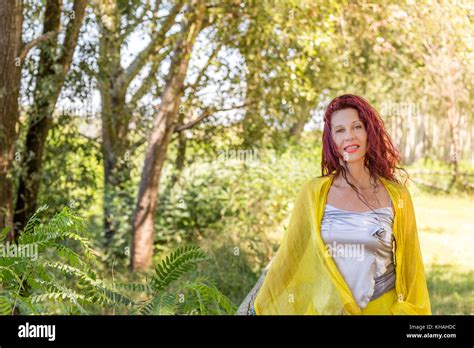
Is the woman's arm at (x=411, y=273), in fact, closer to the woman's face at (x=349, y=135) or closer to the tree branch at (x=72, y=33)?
A: the woman's face at (x=349, y=135)

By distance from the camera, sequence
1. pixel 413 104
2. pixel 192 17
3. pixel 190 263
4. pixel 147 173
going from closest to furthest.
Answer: pixel 190 263, pixel 192 17, pixel 147 173, pixel 413 104

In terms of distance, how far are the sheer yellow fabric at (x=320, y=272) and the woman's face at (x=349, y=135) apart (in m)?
0.11

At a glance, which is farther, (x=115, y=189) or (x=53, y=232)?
(x=115, y=189)

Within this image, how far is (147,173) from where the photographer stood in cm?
1157

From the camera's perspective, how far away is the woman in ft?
8.37

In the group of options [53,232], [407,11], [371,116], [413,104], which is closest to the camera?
[371,116]

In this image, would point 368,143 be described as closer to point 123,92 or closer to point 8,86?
point 8,86

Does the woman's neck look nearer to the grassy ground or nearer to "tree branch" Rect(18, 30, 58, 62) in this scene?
"tree branch" Rect(18, 30, 58, 62)

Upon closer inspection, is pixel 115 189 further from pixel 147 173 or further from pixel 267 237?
pixel 267 237

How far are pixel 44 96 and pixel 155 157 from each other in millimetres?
2524

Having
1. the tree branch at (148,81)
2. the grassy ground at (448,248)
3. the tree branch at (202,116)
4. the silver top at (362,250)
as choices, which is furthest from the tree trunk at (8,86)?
the silver top at (362,250)

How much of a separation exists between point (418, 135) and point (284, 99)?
967 centimetres

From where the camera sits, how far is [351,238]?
2557 millimetres
